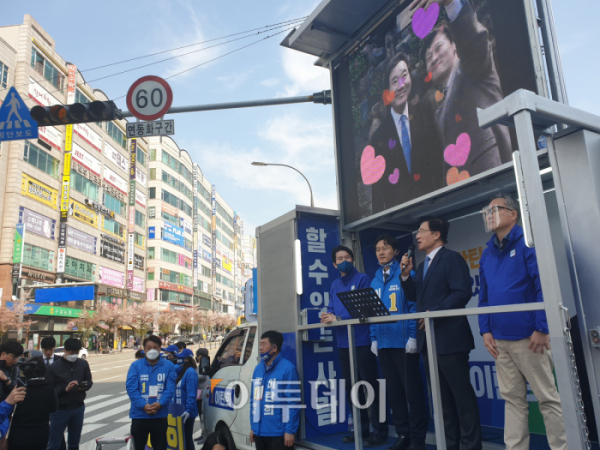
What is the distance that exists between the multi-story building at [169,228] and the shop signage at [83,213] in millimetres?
17307

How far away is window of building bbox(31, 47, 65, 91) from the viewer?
135ft

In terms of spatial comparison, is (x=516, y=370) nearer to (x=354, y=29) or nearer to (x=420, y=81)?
(x=420, y=81)

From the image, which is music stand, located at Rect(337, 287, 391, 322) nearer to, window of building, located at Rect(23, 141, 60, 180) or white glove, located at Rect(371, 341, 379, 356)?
white glove, located at Rect(371, 341, 379, 356)

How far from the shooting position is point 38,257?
134 feet

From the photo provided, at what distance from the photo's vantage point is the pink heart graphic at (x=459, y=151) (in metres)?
4.30

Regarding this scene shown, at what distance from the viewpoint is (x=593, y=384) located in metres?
2.66

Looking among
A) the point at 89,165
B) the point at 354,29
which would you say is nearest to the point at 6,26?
the point at 89,165

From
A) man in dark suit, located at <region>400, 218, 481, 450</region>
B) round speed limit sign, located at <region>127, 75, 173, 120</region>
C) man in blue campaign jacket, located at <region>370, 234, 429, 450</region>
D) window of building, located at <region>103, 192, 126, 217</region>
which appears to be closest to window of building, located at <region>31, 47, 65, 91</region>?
window of building, located at <region>103, 192, 126, 217</region>

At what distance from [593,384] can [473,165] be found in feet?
6.89

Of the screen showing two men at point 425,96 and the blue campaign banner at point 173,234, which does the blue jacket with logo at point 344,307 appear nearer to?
the screen showing two men at point 425,96

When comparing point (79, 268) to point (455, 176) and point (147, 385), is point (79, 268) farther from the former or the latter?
point (455, 176)

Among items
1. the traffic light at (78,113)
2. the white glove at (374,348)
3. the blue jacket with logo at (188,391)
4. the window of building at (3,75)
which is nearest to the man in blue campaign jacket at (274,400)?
the white glove at (374,348)

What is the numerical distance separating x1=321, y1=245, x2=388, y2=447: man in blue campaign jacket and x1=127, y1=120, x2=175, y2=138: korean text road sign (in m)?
4.21

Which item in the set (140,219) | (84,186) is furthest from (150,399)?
(140,219)
